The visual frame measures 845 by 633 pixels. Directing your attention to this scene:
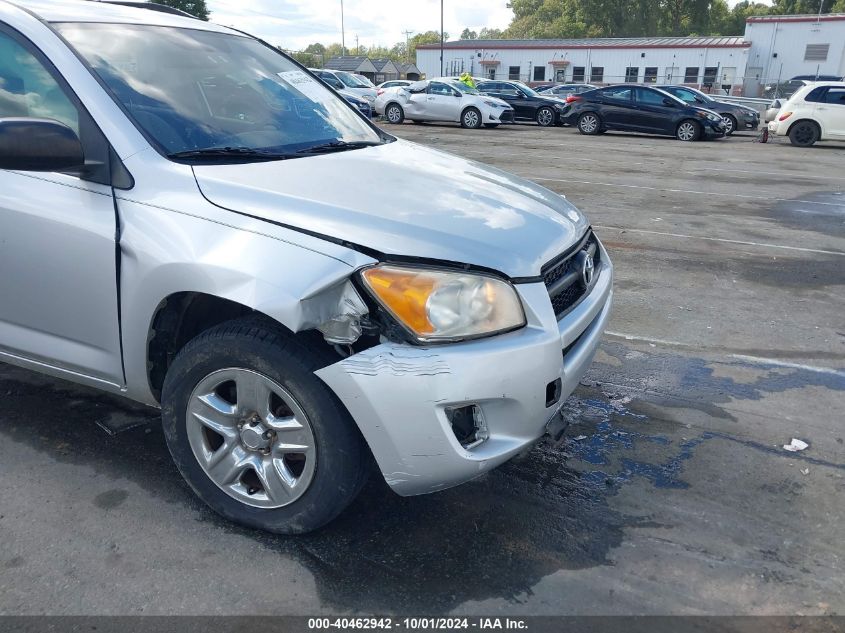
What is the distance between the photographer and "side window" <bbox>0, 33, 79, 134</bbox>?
116 inches

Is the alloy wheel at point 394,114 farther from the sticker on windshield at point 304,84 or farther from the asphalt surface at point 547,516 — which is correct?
the sticker on windshield at point 304,84

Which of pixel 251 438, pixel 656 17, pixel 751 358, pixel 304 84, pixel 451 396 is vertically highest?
pixel 656 17

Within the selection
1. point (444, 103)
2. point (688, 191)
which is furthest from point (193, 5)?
point (688, 191)

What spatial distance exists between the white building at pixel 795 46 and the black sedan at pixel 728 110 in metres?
32.8

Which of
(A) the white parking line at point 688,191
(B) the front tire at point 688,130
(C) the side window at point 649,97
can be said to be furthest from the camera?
(C) the side window at point 649,97

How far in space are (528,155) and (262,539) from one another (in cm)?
1405

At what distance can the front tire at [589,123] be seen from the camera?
72.1 feet

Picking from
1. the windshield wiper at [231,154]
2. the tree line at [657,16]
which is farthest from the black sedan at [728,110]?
the tree line at [657,16]

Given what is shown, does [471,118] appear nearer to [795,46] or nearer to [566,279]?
[566,279]

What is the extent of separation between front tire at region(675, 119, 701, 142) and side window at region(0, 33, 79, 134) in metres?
20.1

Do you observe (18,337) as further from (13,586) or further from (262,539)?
(262,539)

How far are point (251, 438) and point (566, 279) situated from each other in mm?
1355

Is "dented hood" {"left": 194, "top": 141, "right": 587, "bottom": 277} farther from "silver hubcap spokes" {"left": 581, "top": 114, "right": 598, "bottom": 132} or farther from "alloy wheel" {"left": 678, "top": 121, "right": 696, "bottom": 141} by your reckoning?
"silver hubcap spokes" {"left": 581, "top": 114, "right": 598, "bottom": 132}

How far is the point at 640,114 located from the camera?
21.3 metres
